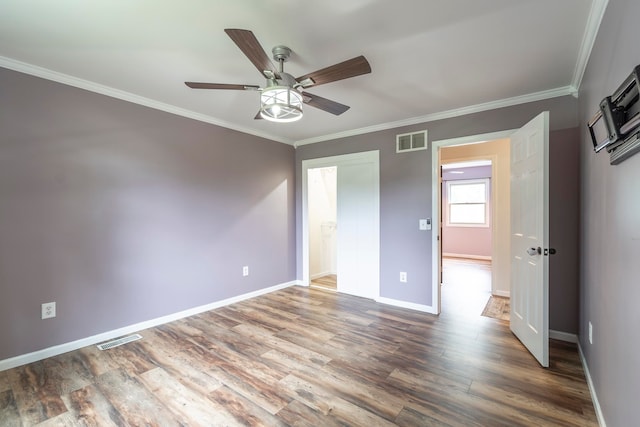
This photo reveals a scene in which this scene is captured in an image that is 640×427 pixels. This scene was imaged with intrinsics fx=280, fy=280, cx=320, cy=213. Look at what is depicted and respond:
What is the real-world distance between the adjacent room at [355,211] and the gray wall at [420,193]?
0.09 ft

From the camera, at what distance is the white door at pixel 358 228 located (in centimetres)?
405

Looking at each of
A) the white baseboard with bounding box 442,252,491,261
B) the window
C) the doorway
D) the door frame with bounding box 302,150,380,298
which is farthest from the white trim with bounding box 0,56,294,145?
the white baseboard with bounding box 442,252,491,261

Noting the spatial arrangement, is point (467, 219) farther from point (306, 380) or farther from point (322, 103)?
point (306, 380)

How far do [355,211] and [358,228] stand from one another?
0.26 metres

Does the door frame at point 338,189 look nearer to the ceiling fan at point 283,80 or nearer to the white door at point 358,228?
the white door at point 358,228

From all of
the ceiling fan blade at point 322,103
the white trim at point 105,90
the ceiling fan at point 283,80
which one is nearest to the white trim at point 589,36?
the ceiling fan at point 283,80

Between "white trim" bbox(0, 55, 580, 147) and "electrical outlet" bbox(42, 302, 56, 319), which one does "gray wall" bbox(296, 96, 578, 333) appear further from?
"electrical outlet" bbox(42, 302, 56, 319)

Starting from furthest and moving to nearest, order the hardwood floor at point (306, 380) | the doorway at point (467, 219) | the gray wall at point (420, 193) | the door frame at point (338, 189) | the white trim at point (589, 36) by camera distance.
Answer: the doorway at point (467, 219) < the door frame at point (338, 189) < the gray wall at point (420, 193) < the hardwood floor at point (306, 380) < the white trim at point (589, 36)

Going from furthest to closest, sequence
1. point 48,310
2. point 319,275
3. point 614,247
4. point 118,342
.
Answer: point 319,275 → point 118,342 → point 48,310 → point 614,247

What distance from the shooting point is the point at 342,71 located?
1786 millimetres

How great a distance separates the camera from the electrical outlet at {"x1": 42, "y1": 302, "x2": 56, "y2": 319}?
2.42 m

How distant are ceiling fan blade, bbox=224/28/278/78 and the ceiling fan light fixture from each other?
0.38 feet

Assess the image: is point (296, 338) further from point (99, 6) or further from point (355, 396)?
point (99, 6)

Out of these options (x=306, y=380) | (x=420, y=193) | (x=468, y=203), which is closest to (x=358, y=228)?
(x=420, y=193)
